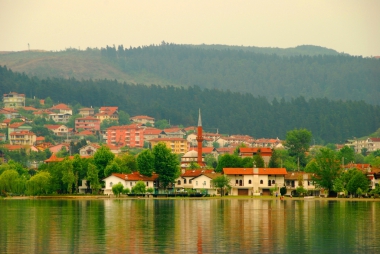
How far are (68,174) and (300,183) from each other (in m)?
29.7

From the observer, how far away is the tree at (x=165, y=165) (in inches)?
4574

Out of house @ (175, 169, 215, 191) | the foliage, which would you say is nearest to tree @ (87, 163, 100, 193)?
the foliage

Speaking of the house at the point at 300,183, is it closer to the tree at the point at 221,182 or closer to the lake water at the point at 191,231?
the tree at the point at 221,182

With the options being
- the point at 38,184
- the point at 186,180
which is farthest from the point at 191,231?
the point at 186,180

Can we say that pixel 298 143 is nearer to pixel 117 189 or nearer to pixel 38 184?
pixel 117 189

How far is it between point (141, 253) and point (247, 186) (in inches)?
2969

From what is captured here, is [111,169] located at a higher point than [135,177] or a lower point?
higher

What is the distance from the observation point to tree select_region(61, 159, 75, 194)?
109812 millimetres

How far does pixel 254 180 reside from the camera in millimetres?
115188

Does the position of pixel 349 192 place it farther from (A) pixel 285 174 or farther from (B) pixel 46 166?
(B) pixel 46 166

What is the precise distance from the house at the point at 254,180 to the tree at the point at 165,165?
689cm

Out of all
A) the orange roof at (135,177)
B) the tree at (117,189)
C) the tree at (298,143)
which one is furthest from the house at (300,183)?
the tree at (298,143)

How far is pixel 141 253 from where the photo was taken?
40.6 meters

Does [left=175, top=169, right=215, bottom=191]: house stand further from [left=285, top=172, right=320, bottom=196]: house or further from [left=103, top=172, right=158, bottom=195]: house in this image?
[left=285, top=172, right=320, bottom=196]: house
